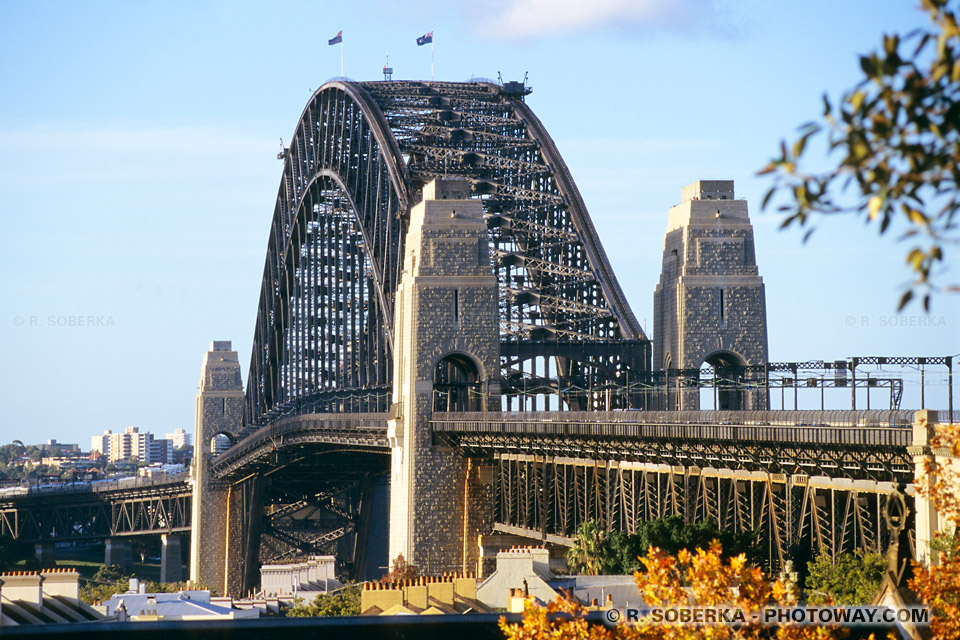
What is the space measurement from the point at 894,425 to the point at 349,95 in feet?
328

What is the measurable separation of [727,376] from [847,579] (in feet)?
161

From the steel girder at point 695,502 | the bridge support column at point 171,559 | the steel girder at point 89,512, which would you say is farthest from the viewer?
the steel girder at point 89,512

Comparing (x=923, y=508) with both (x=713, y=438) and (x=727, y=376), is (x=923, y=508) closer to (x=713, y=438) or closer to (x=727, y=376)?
(x=713, y=438)

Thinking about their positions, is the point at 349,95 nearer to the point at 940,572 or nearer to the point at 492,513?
the point at 492,513

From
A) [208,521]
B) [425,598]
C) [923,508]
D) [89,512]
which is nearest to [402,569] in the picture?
[425,598]

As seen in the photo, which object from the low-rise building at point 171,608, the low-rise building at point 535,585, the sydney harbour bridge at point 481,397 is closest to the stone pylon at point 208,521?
the sydney harbour bridge at point 481,397

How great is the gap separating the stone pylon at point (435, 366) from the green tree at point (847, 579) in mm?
45121

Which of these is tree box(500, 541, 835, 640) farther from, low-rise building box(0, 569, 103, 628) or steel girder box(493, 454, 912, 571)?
steel girder box(493, 454, 912, 571)

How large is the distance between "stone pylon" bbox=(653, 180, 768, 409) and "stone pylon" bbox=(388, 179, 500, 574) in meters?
11.8

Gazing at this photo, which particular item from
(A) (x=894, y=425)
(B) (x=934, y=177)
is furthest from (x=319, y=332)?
(B) (x=934, y=177)

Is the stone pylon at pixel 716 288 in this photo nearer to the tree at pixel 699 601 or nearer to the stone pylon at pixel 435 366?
the stone pylon at pixel 435 366

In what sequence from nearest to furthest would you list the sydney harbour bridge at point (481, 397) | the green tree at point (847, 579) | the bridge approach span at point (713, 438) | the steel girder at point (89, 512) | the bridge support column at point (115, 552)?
the green tree at point (847, 579)
the bridge approach span at point (713, 438)
the sydney harbour bridge at point (481, 397)
the steel girder at point (89, 512)
the bridge support column at point (115, 552)

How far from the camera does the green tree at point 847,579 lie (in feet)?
169

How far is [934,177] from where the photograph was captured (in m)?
15.3
